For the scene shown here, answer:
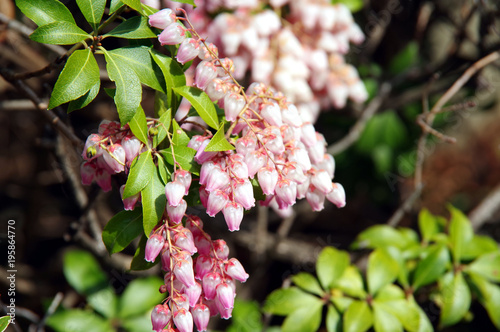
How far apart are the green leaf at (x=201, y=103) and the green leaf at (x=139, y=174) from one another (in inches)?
4.6

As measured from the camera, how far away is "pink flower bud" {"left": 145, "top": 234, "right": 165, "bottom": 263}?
750 millimetres

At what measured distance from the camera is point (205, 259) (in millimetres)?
832

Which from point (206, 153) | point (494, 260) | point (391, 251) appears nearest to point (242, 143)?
point (206, 153)

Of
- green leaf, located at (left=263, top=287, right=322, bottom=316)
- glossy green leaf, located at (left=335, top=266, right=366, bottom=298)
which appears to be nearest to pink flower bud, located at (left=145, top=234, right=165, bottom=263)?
green leaf, located at (left=263, top=287, right=322, bottom=316)

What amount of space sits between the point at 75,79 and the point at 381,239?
3.58 feet

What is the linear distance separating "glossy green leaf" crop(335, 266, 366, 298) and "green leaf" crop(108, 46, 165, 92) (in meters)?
0.79

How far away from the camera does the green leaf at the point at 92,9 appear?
81 cm

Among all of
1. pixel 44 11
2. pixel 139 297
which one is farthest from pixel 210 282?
pixel 139 297

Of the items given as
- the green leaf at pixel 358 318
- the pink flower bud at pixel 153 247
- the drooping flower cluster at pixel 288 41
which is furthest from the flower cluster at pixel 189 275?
the drooping flower cluster at pixel 288 41

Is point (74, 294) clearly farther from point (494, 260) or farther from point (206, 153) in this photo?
point (494, 260)

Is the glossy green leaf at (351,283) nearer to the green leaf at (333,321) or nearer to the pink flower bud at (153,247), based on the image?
the green leaf at (333,321)

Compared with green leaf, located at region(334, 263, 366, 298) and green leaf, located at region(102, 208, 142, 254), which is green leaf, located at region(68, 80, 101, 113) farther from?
green leaf, located at region(334, 263, 366, 298)

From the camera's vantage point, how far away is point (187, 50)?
81 centimetres

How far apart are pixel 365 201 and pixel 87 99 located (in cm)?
224
